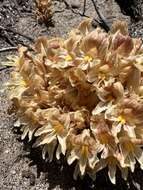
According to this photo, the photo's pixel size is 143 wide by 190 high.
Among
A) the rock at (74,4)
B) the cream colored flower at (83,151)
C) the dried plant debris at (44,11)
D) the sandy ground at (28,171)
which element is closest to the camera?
the cream colored flower at (83,151)

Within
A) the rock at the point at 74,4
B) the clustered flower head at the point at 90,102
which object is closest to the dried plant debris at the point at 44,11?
the rock at the point at 74,4

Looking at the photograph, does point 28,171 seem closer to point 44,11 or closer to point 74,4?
point 44,11

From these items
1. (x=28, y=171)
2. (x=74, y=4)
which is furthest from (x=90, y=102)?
(x=74, y=4)

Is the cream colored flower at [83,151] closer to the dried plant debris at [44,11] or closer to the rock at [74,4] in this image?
the dried plant debris at [44,11]

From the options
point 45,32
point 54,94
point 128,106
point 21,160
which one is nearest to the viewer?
point 128,106

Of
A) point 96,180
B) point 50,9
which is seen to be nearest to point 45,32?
point 50,9

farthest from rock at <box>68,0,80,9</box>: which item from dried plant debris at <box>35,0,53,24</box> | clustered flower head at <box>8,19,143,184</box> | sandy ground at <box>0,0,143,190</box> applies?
clustered flower head at <box>8,19,143,184</box>

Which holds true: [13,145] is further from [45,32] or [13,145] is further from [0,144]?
[45,32]
